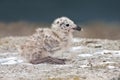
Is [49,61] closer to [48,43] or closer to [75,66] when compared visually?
[48,43]

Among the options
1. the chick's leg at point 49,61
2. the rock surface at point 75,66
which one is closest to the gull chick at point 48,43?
the chick's leg at point 49,61

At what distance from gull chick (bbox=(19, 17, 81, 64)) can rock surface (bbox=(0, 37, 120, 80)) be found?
0.55ft

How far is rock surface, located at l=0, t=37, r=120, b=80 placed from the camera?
11547 millimetres

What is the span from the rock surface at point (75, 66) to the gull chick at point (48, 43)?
0.17m

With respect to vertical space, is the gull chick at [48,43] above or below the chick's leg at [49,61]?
above

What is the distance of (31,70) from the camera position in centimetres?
1210

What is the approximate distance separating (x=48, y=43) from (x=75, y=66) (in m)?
0.69

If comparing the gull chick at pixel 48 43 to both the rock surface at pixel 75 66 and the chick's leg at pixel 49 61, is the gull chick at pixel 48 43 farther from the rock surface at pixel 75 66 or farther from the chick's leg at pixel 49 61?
the rock surface at pixel 75 66

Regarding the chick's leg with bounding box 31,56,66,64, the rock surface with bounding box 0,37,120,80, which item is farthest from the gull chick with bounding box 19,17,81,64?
the rock surface with bounding box 0,37,120,80

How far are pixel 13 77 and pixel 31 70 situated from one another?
1.92 feet

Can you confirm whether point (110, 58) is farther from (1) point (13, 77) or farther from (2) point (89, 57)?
(1) point (13, 77)

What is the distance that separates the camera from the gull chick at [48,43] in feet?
41.8

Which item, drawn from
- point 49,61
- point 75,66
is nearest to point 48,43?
point 49,61

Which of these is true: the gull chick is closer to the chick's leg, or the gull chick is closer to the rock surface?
the chick's leg
